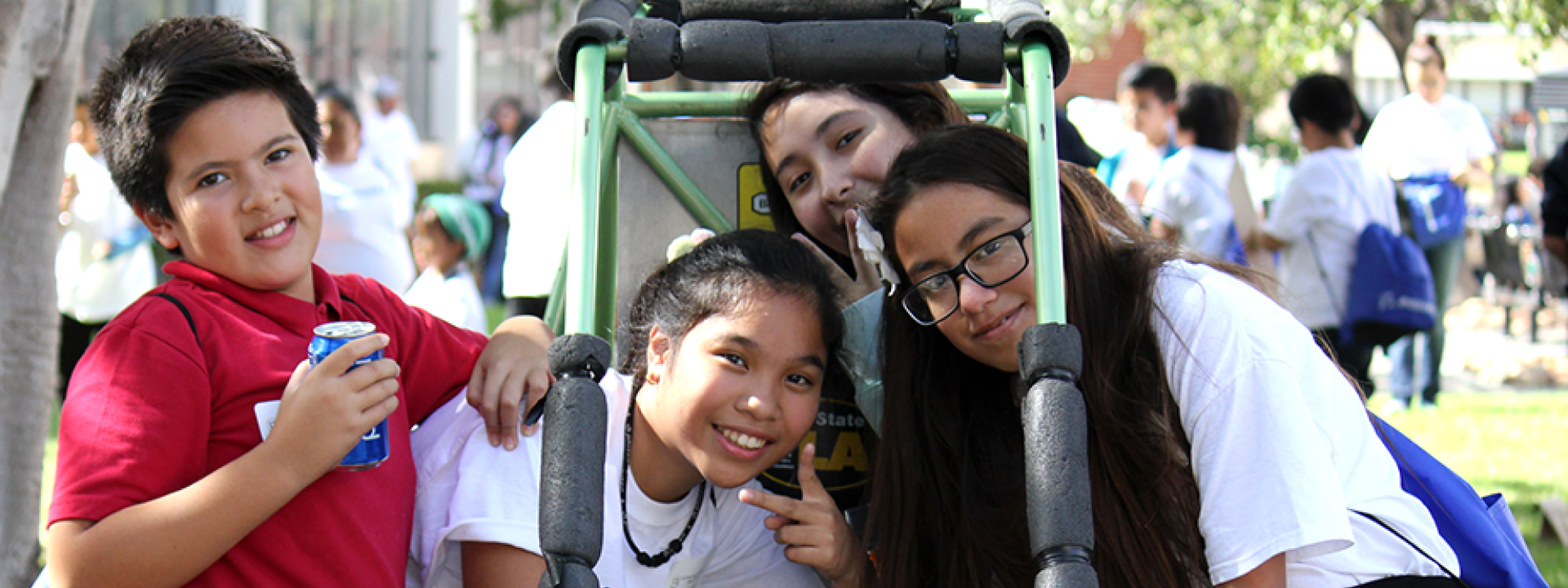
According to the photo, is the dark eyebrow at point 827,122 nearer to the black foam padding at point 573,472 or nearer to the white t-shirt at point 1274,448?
the white t-shirt at point 1274,448

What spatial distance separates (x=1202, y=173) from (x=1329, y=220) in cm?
61

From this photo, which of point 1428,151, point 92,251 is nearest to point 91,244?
point 92,251

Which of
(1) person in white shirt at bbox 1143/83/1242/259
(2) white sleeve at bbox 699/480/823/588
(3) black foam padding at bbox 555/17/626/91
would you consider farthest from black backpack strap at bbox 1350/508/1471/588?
(1) person in white shirt at bbox 1143/83/1242/259

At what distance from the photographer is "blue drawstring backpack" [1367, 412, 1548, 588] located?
82.4 inches

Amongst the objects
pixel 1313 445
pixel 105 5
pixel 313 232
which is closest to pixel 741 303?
pixel 313 232

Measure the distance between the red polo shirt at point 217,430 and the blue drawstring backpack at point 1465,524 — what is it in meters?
1.56

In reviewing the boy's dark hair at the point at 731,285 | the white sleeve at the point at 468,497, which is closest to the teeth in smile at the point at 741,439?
the boy's dark hair at the point at 731,285

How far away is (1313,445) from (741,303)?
92cm

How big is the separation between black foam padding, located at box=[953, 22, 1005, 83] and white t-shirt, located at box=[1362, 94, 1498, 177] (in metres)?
5.56

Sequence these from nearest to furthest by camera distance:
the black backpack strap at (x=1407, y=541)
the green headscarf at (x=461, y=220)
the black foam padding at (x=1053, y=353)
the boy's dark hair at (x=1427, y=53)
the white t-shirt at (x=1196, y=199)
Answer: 1. the black foam padding at (x=1053, y=353)
2. the black backpack strap at (x=1407, y=541)
3. the green headscarf at (x=461, y=220)
4. the white t-shirt at (x=1196, y=199)
5. the boy's dark hair at (x=1427, y=53)

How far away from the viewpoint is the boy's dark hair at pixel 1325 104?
19.7ft

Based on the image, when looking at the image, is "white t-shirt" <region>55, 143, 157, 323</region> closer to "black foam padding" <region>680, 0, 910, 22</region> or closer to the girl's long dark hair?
"black foam padding" <region>680, 0, 910, 22</region>

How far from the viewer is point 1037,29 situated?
210 centimetres

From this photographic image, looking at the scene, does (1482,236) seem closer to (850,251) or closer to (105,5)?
(850,251)
